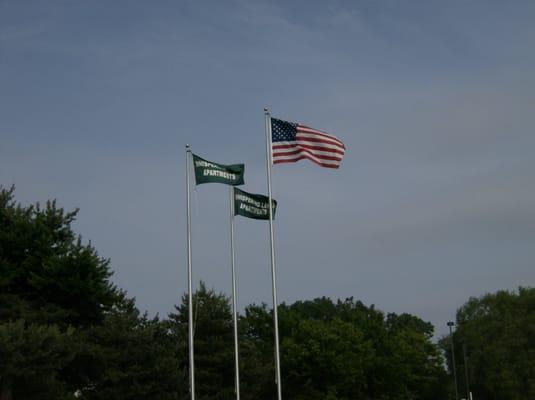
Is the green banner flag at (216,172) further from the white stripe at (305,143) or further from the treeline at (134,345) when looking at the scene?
the treeline at (134,345)

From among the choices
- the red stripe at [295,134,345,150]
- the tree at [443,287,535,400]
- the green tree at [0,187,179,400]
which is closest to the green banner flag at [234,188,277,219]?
the red stripe at [295,134,345,150]

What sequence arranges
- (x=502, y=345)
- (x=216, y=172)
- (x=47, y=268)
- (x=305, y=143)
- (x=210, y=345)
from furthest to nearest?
(x=502, y=345) → (x=210, y=345) → (x=47, y=268) → (x=305, y=143) → (x=216, y=172)

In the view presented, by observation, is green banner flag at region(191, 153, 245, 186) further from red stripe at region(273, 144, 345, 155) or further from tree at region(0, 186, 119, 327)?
tree at region(0, 186, 119, 327)

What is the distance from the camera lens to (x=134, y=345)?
45.8m

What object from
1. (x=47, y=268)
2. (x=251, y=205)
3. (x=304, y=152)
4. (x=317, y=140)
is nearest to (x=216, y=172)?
(x=251, y=205)

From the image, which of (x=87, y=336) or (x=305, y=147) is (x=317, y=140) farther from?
(x=87, y=336)

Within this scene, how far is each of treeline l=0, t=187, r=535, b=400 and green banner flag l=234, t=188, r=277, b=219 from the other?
13.3 m

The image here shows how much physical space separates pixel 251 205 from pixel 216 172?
6.55 feet


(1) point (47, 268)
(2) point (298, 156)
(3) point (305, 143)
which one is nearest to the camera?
(3) point (305, 143)

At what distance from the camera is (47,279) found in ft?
146

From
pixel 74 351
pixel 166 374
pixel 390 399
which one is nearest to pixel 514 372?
pixel 390 399

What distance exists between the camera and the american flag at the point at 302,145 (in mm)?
29484

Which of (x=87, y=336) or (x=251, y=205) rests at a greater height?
(x=251, y=205)

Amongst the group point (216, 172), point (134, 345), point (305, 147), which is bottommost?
point (134, 345)
